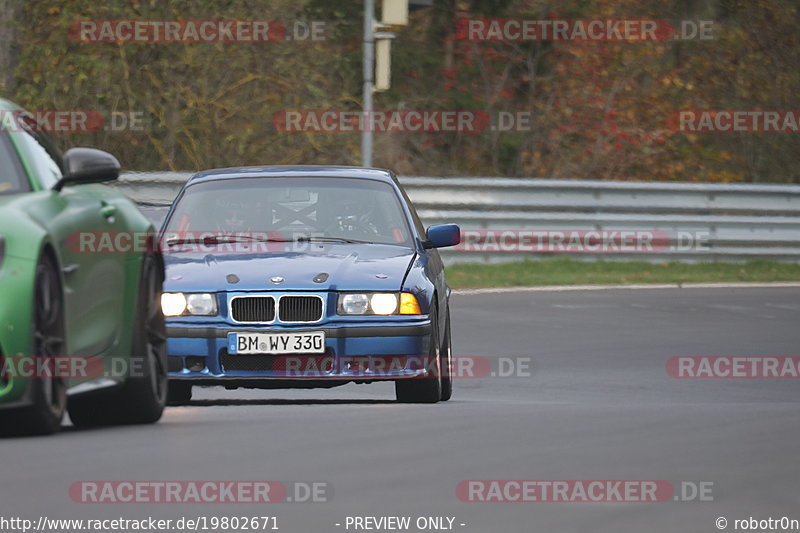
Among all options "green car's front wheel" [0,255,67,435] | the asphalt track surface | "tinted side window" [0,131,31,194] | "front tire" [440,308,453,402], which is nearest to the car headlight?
"front tire" [440,308,453,402]

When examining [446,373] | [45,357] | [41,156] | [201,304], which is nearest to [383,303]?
[446,373]

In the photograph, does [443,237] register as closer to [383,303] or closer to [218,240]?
[383,303]

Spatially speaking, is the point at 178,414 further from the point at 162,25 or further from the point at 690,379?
the point at 162,25

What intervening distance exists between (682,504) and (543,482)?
1.77 ft

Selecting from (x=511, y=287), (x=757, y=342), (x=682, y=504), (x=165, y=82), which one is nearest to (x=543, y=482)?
(x=682, y=504)

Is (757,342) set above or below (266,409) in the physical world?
below

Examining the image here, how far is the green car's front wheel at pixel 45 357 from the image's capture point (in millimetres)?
6816

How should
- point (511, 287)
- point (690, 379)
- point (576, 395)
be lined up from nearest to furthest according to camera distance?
point (576, 395) < point (690, 379) < point (511, 287)

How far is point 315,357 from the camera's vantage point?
427 inches

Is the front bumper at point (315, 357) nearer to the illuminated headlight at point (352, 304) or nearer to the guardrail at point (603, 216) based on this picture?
the illuminated headlight at point (352, 304)

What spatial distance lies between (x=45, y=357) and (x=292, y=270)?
4.21 meters

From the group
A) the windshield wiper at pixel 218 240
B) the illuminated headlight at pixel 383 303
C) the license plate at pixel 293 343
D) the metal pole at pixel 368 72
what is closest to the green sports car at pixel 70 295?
the license plate at pixel 293 343

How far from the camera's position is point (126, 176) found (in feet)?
76.6

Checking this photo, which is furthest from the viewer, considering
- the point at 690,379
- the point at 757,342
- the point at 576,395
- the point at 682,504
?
the point at 757,342
